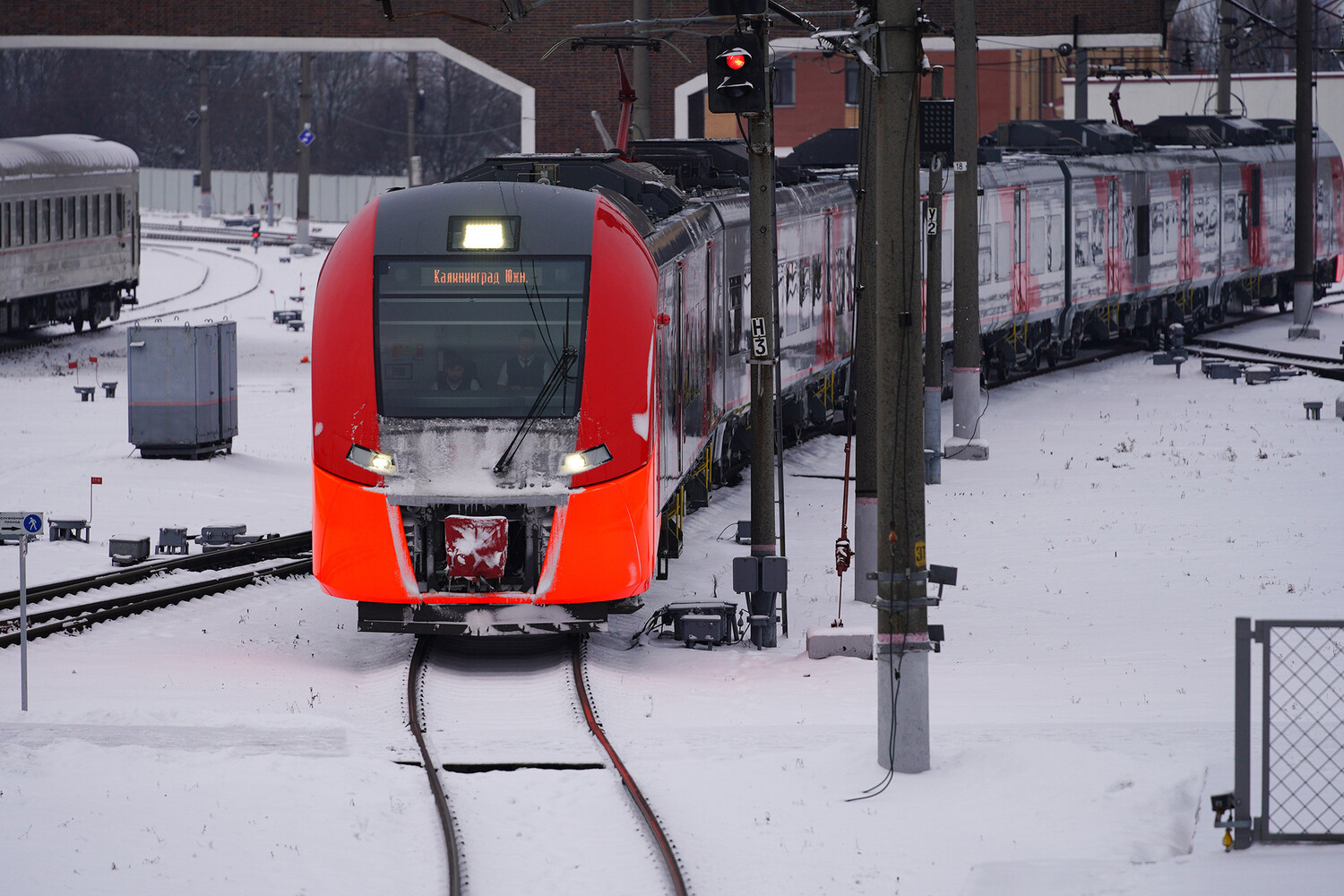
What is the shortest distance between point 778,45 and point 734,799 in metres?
37.5

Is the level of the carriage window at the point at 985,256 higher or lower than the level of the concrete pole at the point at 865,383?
higher

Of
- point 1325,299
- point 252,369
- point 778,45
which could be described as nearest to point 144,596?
point 252,369

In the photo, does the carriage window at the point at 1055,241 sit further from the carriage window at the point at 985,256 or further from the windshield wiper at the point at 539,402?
the windshield wiper at the point at 539,402

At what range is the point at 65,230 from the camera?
37.2 metres

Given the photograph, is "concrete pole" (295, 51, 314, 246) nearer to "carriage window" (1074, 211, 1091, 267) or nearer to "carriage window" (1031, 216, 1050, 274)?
"carriage window" (1074, 211, 1091, 267)

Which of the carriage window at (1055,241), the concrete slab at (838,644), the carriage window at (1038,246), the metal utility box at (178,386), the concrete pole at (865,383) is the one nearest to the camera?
the concrete slab at (838,644)

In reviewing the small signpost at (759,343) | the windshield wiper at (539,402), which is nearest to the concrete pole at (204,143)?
the small signpost at (759,343)

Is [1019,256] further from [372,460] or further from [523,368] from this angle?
[372,460]

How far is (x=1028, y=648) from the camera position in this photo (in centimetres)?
1372

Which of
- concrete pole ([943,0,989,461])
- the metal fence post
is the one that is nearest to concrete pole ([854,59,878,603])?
the metal fence post

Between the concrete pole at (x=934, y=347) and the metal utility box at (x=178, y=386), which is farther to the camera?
the metal utility box at (x=178, y=386)

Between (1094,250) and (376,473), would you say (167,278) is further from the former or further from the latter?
(376,473)

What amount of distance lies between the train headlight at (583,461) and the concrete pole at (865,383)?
9.39 ft

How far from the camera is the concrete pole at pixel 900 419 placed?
10.2m
